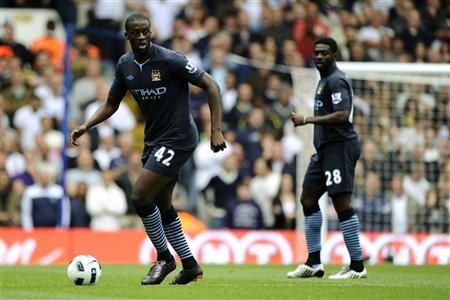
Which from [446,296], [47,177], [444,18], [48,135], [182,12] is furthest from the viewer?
[444,18]

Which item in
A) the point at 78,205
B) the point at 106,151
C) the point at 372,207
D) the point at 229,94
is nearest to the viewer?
the point at 78,205

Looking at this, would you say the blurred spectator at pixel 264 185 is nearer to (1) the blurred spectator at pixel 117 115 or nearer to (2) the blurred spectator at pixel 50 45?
(1) the blurred spectator at pixel 117 115

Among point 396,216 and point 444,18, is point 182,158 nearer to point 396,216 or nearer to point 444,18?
point 396,216

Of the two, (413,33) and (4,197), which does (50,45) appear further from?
(413,33)

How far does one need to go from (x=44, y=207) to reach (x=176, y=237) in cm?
770

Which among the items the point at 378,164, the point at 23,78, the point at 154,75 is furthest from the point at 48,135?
the point at 154,75

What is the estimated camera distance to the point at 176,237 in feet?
36.2

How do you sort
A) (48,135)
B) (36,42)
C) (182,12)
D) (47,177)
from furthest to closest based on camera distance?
(182,12), (36,42), (48,135), (47,177)

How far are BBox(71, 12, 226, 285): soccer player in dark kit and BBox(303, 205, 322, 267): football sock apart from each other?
81.8 inches

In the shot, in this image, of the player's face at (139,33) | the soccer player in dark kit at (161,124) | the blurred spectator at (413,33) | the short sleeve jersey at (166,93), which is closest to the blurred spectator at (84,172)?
the blurred spectator at (413,33)

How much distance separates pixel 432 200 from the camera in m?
19.5

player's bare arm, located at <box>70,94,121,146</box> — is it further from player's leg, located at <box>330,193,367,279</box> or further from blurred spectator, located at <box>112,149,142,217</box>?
blurred spectator, located at <box>112,149,142,217</box>

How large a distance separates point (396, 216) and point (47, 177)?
5862 mm

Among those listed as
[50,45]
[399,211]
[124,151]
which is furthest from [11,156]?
[399,211]
